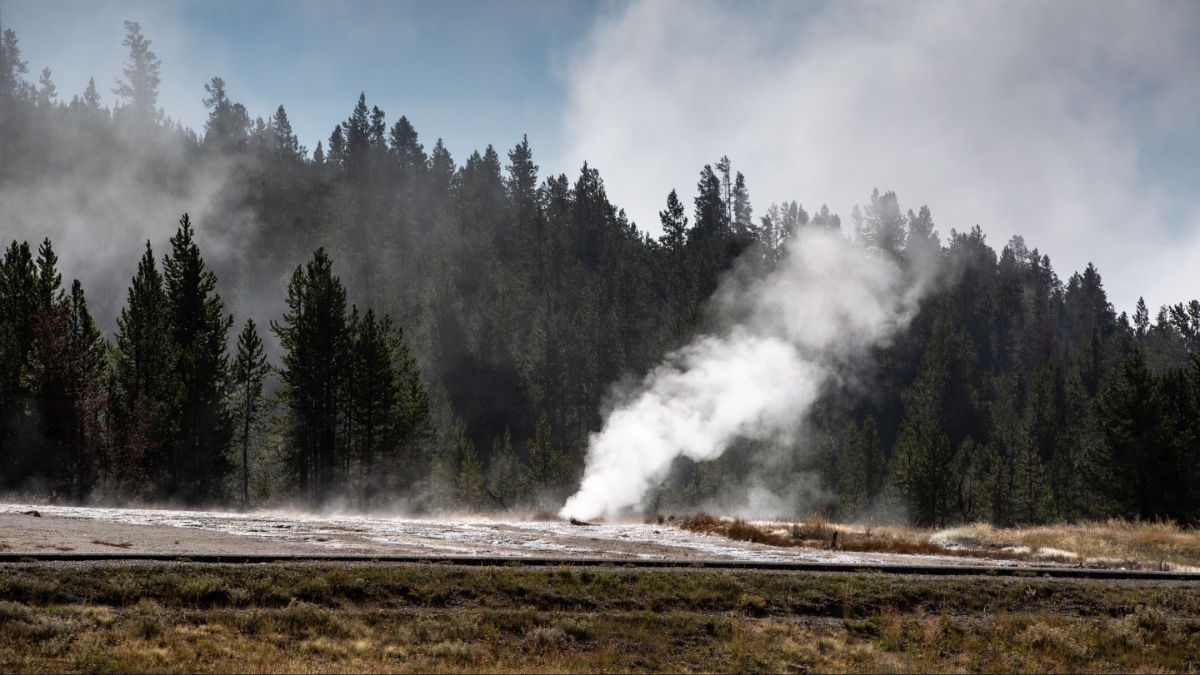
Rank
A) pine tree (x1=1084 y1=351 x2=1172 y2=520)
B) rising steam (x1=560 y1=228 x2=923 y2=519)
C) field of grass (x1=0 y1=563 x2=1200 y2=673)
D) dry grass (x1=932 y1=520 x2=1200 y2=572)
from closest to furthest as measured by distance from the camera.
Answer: field of grass (x1=0 y1=563 x2=1200 y2=673), dry grass (x1=932 y1=520 x2=1200 y2=572), rising steam (x1=560 y1=228 x2=923 y2=519), pine tree (x1=1084 y1=351 x2=1172 y2=520)

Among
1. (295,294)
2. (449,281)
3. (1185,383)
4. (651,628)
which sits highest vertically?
(449,281)

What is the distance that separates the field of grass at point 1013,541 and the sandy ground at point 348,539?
6.44ft

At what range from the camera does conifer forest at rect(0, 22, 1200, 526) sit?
52312 mm

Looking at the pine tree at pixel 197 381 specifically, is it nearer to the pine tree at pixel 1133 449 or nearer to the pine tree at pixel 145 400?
the pine tree at pixel 145 400

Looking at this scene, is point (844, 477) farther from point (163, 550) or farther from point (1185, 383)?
point (163, 550)

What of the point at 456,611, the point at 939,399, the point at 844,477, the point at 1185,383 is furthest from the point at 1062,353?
the point at 456,611

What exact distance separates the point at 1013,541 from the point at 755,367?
33.0 m

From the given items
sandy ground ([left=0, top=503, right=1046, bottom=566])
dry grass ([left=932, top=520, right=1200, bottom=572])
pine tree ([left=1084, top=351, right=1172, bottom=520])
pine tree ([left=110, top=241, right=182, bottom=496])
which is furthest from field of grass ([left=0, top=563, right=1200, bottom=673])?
pine tree ([left=1084, top=351, right=1172, bottom=520])

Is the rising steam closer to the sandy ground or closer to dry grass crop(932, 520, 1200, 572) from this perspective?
the sandy ground

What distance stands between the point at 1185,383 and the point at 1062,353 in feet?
295

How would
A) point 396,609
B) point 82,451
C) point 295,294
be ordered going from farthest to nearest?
point 295,294 < point 82,451 < point 396,609

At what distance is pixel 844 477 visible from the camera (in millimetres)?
86812

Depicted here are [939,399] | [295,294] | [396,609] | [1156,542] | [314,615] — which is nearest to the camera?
[314,615]

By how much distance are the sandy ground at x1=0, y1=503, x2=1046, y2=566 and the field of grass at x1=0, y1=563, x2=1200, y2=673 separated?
11.8ft
